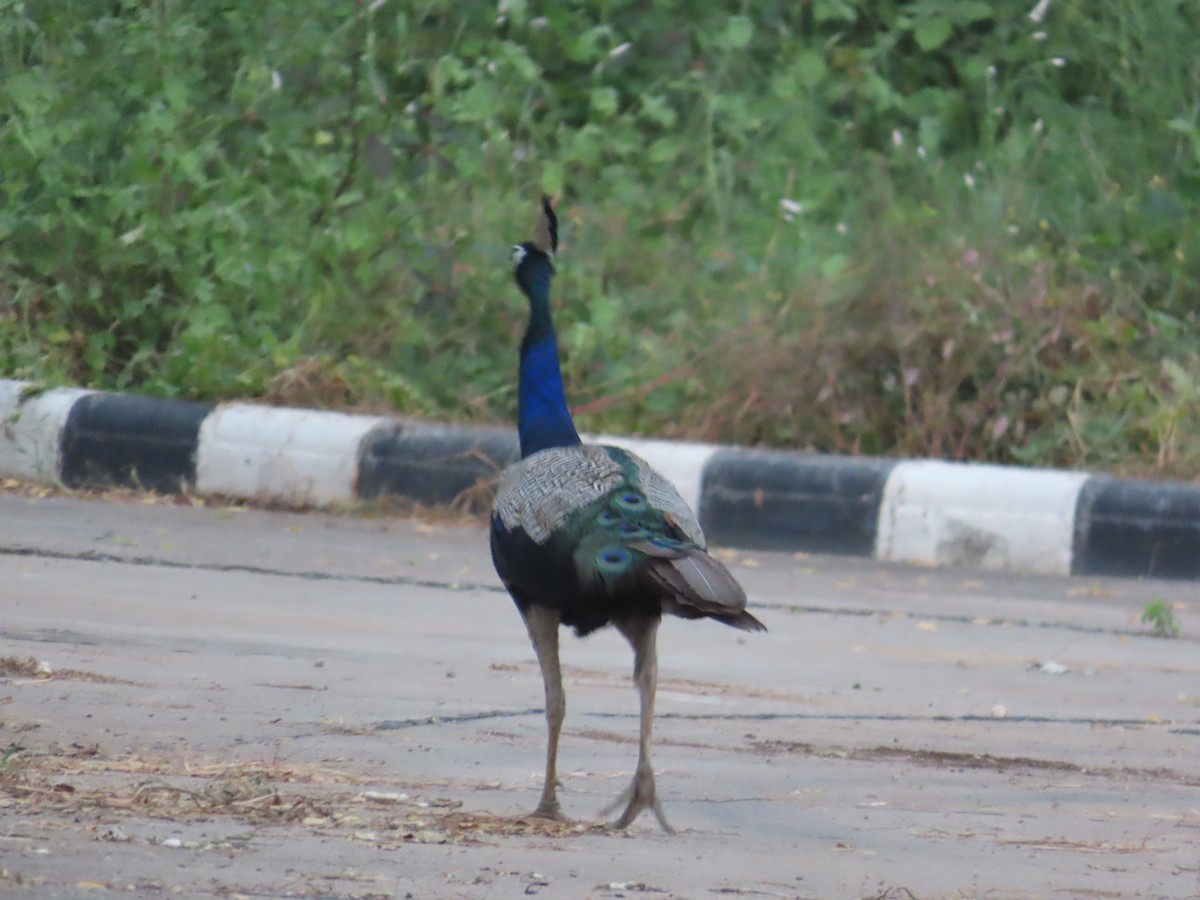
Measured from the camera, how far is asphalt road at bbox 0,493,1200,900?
308 cm

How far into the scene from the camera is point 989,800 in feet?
12.6

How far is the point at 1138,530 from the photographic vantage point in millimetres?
6879

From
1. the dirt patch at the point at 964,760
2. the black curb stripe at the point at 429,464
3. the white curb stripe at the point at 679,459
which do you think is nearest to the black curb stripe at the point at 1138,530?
the white curb stripe at the point at 679,459

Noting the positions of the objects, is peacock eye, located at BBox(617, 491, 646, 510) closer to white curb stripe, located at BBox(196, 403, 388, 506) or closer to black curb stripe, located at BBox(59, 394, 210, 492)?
white curb stripe, located at BBox(196, 403, 388, 506)

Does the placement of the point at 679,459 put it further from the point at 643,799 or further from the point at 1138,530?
the point at 643,799

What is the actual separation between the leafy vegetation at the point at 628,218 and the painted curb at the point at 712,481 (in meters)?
0.31

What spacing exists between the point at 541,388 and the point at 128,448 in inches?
141

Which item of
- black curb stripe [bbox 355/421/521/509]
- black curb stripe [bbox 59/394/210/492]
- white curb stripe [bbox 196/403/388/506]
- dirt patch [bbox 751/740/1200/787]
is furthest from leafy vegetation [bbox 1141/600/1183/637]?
black curb stripe [bbox 59/394/210/492]

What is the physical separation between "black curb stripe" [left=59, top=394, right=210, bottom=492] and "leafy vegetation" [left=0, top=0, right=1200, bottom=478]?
262 millimetres

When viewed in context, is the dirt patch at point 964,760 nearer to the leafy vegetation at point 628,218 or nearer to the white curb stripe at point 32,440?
the leafy vegetation at point 628,218

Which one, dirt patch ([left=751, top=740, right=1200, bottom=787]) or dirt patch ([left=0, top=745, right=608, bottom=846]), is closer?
dirt patch ([left=0, top=745, right=608, bottom=846])

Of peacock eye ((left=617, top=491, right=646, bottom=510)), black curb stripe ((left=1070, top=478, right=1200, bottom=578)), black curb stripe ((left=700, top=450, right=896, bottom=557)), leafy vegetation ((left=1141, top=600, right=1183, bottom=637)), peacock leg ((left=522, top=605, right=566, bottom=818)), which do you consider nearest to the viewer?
peacock eye ((left=617, top=491, right=646, bottom=510))

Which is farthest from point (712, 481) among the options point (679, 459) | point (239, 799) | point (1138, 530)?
point (239, 799)

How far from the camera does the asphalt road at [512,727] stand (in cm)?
308
